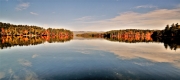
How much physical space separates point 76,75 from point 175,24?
167553mm

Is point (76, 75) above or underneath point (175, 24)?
underneath

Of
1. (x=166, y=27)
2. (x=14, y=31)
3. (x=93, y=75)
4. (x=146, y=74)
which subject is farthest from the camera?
(x=14, y=31)

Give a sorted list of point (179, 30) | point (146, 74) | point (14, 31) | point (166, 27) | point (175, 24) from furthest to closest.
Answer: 1. point (14, 31)
2. point (166, 27)
3. point (175, 24)
4. point (179, 30)
5. point (146, 74)

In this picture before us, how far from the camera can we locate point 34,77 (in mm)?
17406

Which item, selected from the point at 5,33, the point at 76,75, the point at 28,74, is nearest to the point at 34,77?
the point at 28,74

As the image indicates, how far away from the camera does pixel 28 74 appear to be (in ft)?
61.3

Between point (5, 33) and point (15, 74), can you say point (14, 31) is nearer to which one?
point (5, 33)

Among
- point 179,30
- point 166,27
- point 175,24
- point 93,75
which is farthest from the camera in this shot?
point 166,27

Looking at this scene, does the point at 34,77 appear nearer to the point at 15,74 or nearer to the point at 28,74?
the point at 28,74

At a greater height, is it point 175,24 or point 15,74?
point 175,24

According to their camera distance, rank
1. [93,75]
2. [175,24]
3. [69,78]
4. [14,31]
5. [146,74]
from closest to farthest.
Answer: [69,78] < [93,75] < [146,74] < [175,24] < [14,31]

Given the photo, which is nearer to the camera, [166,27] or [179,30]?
[179,30]

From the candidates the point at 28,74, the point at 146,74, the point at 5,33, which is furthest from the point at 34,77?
the point at 5,33

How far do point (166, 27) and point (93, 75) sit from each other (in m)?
177
